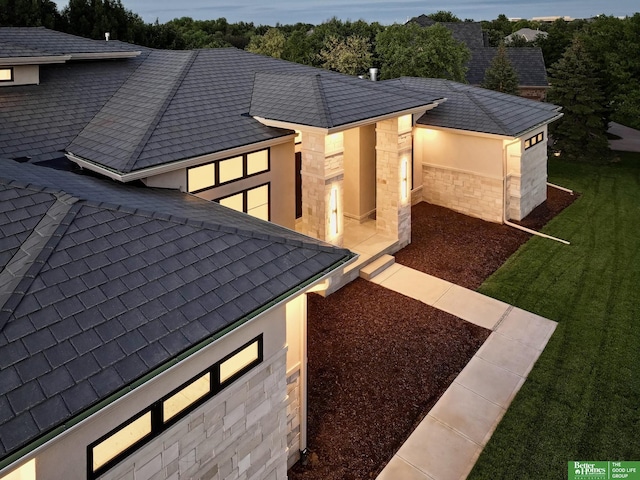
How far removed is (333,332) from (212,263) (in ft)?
20.9

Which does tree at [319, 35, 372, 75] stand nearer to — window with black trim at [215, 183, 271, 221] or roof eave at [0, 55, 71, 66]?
roof eave at [0, 55, 71, 66]

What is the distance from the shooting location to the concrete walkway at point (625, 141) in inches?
1469

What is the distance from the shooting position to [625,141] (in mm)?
39938

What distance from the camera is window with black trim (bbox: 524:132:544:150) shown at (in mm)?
21109

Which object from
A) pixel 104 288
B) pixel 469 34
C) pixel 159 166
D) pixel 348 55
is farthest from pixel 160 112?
pixel 469 34

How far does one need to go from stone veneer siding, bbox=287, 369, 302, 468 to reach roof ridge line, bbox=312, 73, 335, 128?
7.37 metres

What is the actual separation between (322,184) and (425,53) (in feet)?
86.0

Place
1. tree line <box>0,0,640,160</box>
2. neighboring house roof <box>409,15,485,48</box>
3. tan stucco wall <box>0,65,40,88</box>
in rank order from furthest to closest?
neighboring house roof <box>409,15,485,48</box> → tree line <box>0,0,640,160</box> → tan stucco wall <box>0,65,40,88</box>

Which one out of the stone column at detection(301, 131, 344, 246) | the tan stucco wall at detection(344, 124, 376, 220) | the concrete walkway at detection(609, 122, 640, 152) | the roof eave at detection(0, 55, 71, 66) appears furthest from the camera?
the concrete walkway at detection(609, 122, 640, 152)

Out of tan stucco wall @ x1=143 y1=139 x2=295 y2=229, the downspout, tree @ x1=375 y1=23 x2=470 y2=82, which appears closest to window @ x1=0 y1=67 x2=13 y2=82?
tan stucco wall @ x1=143 y1=139 x2=295 y2=229

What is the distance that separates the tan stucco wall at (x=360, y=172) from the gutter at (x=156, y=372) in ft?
34.7

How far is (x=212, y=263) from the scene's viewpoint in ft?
25.3

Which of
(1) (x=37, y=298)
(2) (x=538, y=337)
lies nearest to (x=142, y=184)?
(1) (x=37, y=298)

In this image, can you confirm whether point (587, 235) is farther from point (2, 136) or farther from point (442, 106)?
point (2, 136)
